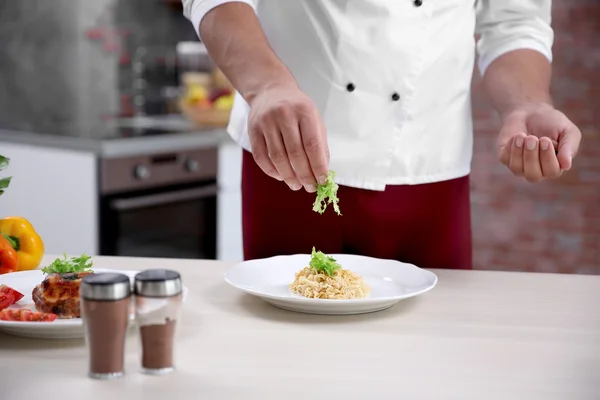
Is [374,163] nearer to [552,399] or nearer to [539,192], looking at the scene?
[552,399]

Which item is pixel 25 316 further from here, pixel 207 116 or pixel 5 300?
pixel 207 116

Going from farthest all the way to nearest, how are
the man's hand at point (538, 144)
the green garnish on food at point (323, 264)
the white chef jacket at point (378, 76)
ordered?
the white chef jacket at point (378, 76), the man's hand at point (538, 144), the green garnish on food at point (323, 264)

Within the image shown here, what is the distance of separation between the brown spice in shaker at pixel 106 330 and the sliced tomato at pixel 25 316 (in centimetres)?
17

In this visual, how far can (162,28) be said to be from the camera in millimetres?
4020

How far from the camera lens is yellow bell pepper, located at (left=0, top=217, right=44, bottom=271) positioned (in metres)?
1.53

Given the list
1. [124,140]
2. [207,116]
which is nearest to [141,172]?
[124,140]

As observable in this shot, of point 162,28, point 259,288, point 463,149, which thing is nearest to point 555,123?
point 463,149

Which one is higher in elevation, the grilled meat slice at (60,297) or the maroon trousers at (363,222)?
the maroon trousers at (363,222)

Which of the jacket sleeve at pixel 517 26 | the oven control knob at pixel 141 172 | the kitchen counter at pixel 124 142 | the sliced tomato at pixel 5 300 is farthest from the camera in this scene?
the oven control knob at pixel 141 172

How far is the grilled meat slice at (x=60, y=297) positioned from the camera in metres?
1.13

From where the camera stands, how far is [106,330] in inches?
36.8

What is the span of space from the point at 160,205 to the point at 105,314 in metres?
2.30

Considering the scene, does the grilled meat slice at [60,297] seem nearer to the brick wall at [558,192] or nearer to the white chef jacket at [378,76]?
the white chef jacket at [378,76]

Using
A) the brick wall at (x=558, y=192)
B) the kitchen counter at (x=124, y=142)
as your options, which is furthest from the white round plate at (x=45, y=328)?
the brick wall at (x=558, y=192)
